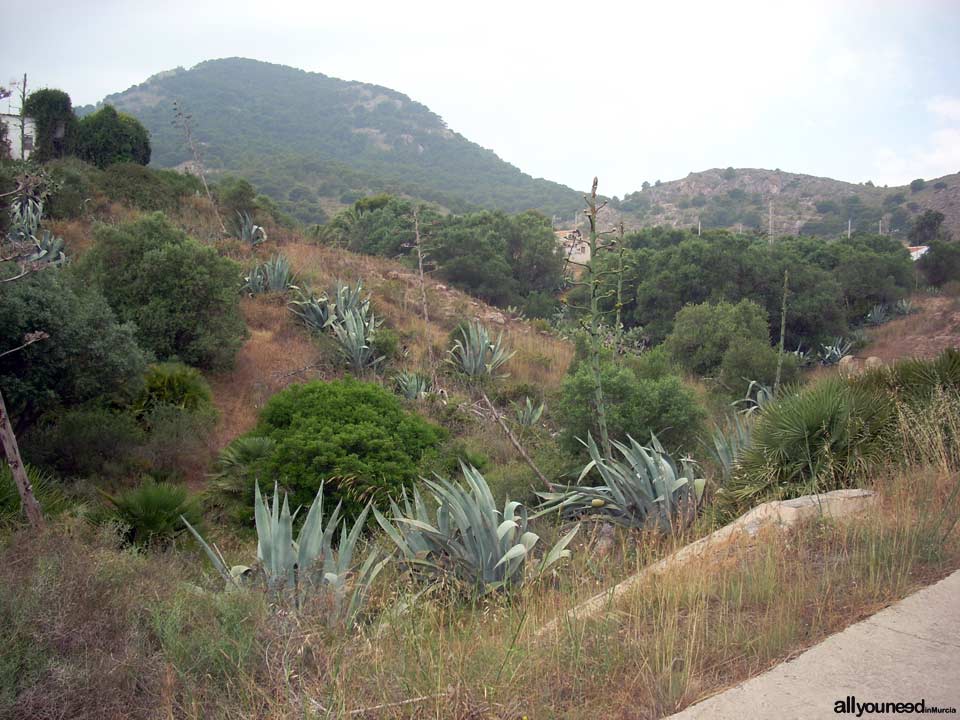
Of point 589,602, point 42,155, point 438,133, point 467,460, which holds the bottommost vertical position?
point 467,460

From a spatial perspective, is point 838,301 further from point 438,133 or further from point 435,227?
point 438,133

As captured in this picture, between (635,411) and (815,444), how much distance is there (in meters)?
3.01

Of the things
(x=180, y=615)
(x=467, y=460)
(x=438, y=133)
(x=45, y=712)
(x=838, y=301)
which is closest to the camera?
(x=45, y=712)

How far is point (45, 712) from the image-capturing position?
267 centimetres

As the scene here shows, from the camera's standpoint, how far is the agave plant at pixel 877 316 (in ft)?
98.5

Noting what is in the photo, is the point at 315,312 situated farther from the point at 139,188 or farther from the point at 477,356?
the point at 139,188

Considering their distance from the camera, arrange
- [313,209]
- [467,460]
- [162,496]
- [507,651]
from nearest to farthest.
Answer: [507,651] → [162,496] → [467,460] → [313,209]

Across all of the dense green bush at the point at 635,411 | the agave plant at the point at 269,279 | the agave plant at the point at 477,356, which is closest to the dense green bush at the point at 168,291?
the agave plant at the point at 269,279

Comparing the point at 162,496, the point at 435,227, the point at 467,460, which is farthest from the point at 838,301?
the point at 162,496

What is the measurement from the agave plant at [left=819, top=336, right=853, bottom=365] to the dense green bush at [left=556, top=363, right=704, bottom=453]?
652 inches

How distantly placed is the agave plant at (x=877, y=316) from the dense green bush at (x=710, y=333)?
39.1 ft

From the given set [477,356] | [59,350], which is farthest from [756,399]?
[59,350]

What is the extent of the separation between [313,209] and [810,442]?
4592cm

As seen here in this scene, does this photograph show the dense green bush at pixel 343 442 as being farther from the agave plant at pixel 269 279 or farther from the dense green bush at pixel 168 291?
the agave plant at pixel 269 279
